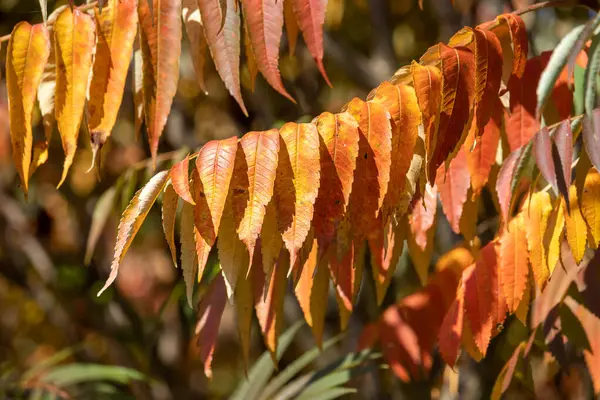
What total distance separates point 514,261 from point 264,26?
0.57 meters

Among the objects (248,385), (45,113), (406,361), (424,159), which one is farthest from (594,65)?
(248,385)

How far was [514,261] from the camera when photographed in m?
1.47

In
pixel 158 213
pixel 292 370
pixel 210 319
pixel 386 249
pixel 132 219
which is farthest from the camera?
pixel 158 213

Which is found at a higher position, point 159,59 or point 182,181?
point 159,59

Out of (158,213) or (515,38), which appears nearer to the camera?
(515,38)

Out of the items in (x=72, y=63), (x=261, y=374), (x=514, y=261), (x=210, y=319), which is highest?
(x=72, y=63)

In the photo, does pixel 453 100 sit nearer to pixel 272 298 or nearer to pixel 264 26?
pixel 264 26

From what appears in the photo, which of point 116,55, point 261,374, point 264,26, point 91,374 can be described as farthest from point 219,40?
point 91,374

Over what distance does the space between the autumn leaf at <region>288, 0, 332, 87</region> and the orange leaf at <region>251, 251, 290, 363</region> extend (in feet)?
1.31

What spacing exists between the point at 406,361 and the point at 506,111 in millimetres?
750

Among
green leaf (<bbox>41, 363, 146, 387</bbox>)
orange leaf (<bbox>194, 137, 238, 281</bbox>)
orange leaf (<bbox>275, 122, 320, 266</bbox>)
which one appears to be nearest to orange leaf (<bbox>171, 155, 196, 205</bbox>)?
orange leaf (<bbox>194, 137, 238, 281</bbox>)

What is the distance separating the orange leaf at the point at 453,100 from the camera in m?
1.22

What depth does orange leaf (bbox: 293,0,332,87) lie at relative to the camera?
4.41 feet

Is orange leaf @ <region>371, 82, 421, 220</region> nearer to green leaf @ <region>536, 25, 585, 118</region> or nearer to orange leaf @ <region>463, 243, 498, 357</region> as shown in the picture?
green leaf @ <region>536, 25, 585, 118</region>
